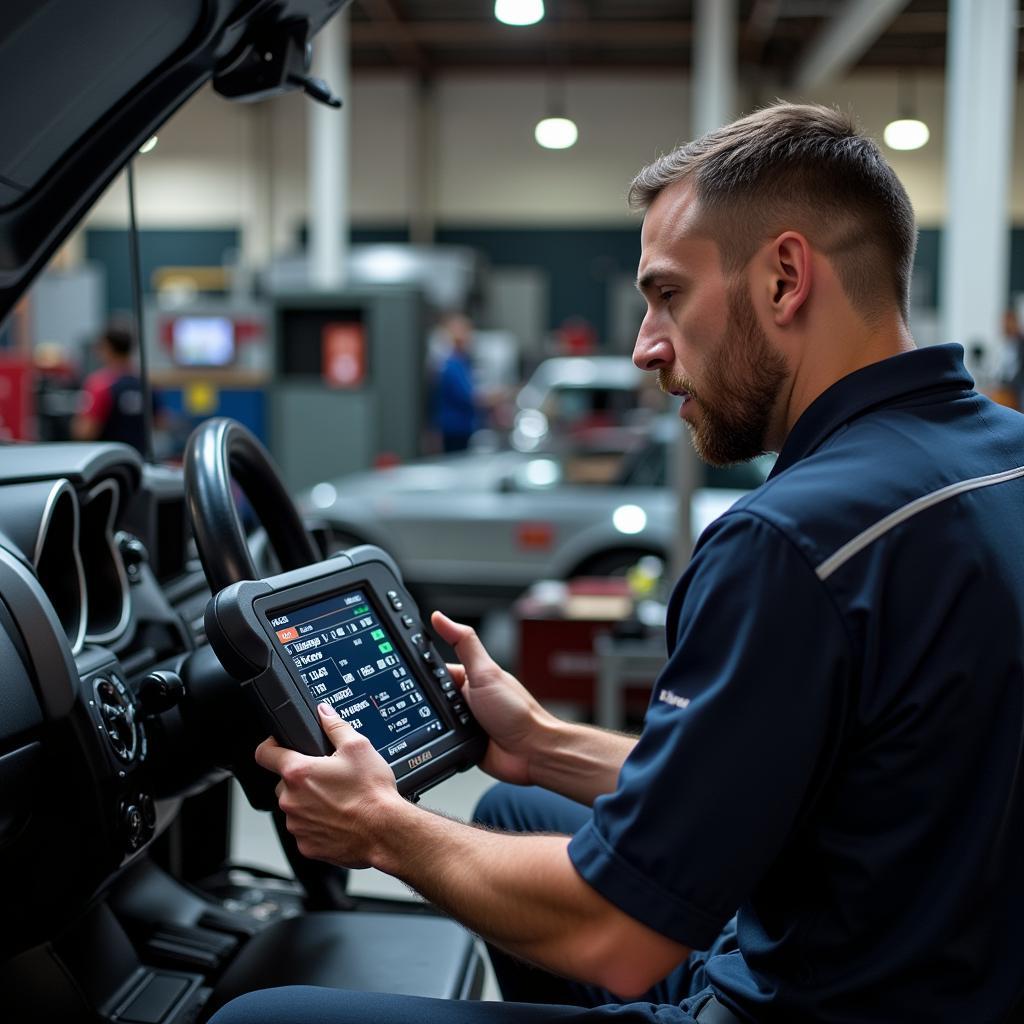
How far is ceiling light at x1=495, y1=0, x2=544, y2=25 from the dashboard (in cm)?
137

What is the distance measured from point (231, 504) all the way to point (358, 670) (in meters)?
0.23

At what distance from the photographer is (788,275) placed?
120 cm

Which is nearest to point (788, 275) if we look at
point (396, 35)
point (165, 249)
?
point (396, 35)

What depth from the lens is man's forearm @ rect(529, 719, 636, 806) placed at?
160 cm

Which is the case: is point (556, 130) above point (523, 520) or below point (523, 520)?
above

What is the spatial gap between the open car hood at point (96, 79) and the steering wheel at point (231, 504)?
40cm

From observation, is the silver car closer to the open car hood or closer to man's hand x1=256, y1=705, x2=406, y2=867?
the open car hood

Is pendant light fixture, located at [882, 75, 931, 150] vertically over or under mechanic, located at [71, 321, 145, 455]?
over

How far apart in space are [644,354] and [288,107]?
17942mm

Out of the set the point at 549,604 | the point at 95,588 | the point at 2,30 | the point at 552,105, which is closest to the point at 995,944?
the point at 95,588

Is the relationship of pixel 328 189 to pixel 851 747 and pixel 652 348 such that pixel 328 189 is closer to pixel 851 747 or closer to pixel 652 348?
pixel 652 348

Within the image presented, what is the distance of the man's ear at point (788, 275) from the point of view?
1.19 metres

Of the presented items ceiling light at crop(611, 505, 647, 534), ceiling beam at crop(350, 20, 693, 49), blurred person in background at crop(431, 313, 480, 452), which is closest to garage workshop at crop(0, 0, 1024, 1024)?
ceiling light at crop(611, 505, 647, 534)

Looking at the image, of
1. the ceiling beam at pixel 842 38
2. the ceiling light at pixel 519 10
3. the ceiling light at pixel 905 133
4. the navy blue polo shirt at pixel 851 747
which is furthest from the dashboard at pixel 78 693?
the ceiling light at pixel 905 133
